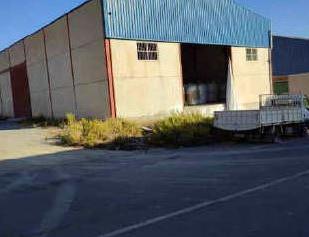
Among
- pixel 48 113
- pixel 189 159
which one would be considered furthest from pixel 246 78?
pixel 189 159

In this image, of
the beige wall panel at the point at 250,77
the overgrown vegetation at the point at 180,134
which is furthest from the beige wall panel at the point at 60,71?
the beige wall panel at the point at 250,77

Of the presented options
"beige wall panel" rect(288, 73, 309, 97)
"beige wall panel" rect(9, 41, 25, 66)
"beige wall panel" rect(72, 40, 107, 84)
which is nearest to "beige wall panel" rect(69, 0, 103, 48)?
"beige wall panel" rect(72, 40, 107, 84)

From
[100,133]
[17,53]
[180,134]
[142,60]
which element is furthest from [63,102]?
[180,134]

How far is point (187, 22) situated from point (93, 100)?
315 inches

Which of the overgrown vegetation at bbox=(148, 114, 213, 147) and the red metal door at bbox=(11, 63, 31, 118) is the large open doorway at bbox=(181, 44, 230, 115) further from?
the red metal door at bbox=(11, 63, 31, 118)

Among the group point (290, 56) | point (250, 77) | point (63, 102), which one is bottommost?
point (63, 102)

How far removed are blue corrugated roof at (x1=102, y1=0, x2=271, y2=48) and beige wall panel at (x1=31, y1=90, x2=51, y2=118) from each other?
9.62m

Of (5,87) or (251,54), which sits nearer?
(251,54)

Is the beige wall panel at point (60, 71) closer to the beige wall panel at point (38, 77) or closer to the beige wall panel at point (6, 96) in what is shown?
the beige wall panel at point (38, 77)

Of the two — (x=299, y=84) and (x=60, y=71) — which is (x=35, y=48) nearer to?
(x=60, y=71)

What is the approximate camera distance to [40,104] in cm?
3506

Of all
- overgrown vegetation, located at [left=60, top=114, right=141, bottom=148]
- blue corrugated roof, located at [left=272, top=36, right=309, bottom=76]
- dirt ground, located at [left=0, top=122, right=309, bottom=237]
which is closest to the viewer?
dirt ground, located at [left=0, top=122, right=309, bottom=237]

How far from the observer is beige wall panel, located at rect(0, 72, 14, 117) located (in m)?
42.3

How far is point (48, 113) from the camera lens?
33812 millimetres
